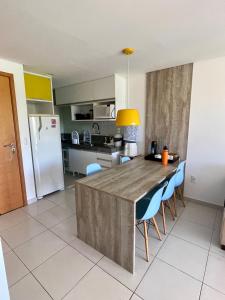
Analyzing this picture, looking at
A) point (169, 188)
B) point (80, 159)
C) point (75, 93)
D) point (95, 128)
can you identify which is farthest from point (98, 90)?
point (169, 188)

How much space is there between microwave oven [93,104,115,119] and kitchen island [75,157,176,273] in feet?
5.18

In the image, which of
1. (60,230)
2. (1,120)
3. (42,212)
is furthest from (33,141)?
(60,230)

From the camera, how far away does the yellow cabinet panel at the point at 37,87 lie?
286 cm

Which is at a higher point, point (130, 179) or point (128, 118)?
point (128, 118)

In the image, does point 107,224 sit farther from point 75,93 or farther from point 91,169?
point 75,93

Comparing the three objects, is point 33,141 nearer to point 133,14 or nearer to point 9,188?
point 9,188

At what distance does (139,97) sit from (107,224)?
8.27 ft

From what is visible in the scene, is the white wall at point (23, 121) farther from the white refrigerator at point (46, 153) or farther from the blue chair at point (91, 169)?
the blue chair at point (91, 169)

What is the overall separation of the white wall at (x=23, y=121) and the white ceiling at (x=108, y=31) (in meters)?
0.17

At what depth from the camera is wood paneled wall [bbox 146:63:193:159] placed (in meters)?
2.78

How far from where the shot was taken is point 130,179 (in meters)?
1.95

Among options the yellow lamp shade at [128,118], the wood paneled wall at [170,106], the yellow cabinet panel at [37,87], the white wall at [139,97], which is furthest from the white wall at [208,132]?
the yellow cabinet panel at [37,87]

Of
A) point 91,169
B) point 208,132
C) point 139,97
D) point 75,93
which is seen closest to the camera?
point 91,169

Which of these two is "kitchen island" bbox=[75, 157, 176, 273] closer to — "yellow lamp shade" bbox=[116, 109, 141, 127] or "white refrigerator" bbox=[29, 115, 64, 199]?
"yellow lamp shade" bbox=[116, 109, 141, 127]
